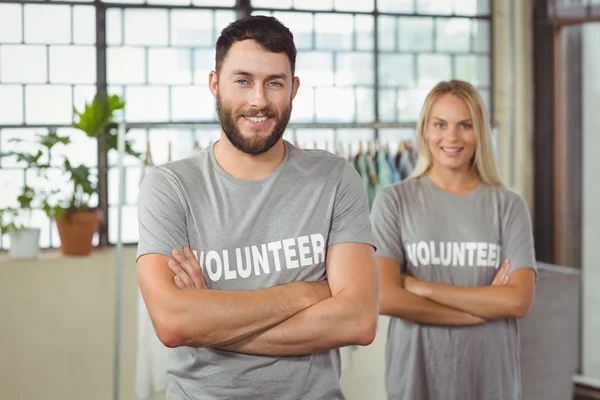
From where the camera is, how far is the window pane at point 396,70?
5215 millimetres

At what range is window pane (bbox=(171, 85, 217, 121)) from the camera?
4836 millimetres

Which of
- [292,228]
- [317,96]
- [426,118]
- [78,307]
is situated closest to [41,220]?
[78,307]

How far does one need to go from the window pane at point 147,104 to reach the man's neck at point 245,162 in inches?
119

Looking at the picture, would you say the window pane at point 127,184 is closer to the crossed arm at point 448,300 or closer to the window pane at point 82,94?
the window pane at point 82,94

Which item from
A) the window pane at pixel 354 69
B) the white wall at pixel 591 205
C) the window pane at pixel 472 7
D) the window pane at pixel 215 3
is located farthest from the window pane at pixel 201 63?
the white wall at pixel 591 205

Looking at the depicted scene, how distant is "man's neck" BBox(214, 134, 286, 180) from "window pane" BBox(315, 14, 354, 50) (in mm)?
3347

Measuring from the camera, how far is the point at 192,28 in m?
4.83

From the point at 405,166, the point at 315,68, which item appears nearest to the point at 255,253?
the point at 405,166

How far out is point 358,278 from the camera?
1.80 meters

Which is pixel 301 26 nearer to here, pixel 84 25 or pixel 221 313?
pixel 84 25

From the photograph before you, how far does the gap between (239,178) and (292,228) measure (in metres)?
0.17

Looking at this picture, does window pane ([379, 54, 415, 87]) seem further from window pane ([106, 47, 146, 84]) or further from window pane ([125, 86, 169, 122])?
window pane ([106, 47, 146, 84])

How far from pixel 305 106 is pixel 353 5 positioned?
721 mm

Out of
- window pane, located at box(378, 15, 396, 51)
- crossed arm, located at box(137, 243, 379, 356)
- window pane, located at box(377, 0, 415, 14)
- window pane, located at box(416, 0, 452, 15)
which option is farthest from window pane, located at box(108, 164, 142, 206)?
crossed arm, located at box(137, 243, 379, 356)
